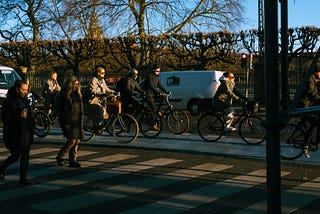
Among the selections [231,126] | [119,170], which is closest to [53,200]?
[119,170]

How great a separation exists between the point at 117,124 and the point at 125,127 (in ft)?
0.67

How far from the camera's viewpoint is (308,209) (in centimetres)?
536

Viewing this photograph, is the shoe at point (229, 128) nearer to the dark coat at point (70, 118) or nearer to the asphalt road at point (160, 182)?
the asphalt road at point (160, 182)

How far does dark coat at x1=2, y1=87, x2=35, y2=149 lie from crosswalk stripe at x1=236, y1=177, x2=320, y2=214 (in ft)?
10.7

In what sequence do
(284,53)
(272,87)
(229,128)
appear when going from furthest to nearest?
1. (229,128)
2. (284,53)
3. (272,87)

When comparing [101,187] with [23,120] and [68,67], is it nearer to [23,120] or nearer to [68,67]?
[23,120]

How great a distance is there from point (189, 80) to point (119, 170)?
12434mm

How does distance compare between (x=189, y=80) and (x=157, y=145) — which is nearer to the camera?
(x=157, y=145)

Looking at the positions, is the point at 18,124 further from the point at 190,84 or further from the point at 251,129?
the point at 190,84

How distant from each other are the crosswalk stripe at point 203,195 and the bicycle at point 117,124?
13.4ft

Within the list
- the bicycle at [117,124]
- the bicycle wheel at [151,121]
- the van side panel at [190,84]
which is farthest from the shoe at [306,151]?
the van side panel at [190,84]

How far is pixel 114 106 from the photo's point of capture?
10.8 metres

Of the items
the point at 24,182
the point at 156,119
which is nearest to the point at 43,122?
the point at 156,119

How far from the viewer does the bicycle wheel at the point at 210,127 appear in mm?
10828
